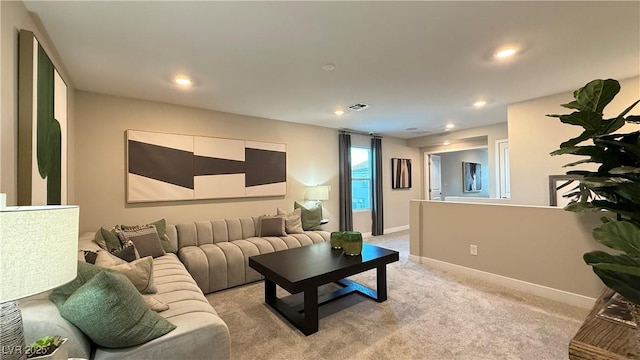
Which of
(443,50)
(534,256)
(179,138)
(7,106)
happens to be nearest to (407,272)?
(534,256)

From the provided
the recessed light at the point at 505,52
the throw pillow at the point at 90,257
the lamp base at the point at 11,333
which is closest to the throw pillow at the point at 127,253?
the throw pillow at the point at 90,257

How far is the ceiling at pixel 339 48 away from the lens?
5.93 feet

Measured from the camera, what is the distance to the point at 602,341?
882mm

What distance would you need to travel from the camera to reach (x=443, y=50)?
7.77ft

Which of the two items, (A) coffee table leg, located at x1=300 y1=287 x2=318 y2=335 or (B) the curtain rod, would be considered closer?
(A) coffee table leg, located at x1=300 y1=287 x2=318 y2=335

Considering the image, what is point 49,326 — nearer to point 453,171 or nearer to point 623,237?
point 623,237

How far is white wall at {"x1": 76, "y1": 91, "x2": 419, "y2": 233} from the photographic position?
3346 millimetres

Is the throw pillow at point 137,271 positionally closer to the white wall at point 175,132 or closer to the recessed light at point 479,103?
the white wall at point 175,132

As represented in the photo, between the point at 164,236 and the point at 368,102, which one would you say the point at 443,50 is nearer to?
the point at 368,102

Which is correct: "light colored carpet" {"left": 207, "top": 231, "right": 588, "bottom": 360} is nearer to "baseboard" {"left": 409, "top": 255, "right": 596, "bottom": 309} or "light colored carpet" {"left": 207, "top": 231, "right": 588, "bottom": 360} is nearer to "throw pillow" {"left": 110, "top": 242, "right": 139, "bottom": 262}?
"baseboard" {"left": 409, "top": 255, "right": 596, "bottom": 309}

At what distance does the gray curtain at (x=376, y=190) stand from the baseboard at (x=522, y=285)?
7.34ft

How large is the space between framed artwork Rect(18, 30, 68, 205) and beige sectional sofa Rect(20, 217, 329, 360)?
74cm

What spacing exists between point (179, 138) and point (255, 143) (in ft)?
3.78

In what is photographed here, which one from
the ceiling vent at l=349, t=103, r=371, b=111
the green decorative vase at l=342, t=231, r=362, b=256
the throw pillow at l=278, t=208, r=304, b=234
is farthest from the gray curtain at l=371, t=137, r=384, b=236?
the green decorative vase at l=342, t=231, r=362, b=256
